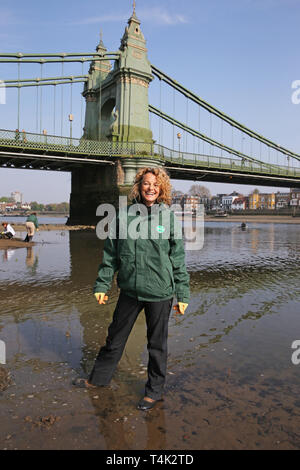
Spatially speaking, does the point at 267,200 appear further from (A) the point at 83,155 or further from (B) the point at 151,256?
(B) the point at 151,256

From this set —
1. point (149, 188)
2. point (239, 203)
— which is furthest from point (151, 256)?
point (239, 203)

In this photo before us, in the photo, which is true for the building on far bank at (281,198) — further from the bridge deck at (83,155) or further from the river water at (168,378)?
the river water at (168,378)

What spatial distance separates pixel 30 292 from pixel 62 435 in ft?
15.9

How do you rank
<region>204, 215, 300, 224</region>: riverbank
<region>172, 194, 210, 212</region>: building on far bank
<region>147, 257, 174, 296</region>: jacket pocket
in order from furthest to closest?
<region>172, 194, 210, 212</region>: building on far bank
<region>204, 215, 300, 224</region>: riverbank
<region>147, 257, 174, 296</region>: jacket pocket

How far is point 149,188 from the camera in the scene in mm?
3035

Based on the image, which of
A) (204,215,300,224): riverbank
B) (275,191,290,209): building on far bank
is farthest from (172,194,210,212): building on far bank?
(204,215,300,224): riverbank

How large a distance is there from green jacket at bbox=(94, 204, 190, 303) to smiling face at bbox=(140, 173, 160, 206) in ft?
0.28

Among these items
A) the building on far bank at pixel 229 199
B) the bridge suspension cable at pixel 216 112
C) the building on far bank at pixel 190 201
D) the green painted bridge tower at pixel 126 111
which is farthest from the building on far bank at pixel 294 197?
the green painted bridge tower at pixel 126 111

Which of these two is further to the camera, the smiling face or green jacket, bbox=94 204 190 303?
the smiling face

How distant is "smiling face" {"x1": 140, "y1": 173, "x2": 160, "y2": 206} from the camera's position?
3.04m

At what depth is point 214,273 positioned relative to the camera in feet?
31.6

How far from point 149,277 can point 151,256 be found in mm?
176

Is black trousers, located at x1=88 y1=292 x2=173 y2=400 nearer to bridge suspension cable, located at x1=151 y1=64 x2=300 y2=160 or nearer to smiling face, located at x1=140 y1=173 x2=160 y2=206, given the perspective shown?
smiling face, located at x1=140 y1=173 x2=160 y2=206
